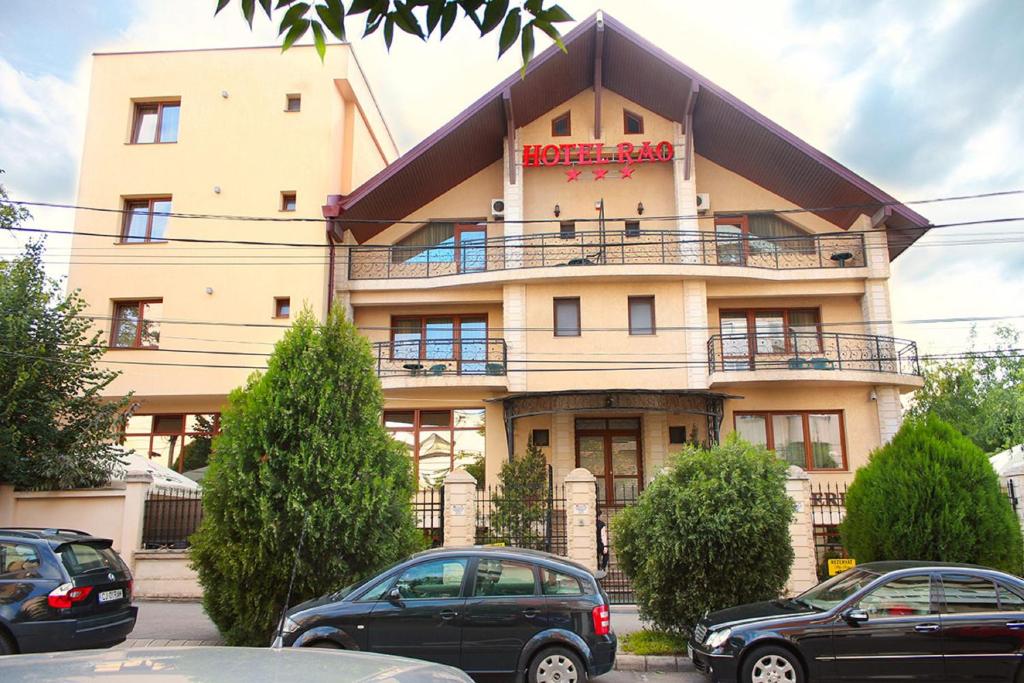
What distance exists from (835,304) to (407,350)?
40.7 ft

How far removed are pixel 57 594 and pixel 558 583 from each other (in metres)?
5.70

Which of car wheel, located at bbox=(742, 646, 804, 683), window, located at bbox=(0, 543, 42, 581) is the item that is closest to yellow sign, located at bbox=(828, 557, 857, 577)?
car wheel, located at bbox=(742, 646, 804, 683)

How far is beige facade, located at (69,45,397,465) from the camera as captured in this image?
2119 centimetres

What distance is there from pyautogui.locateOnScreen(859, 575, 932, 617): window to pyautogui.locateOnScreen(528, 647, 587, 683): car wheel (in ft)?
10.4

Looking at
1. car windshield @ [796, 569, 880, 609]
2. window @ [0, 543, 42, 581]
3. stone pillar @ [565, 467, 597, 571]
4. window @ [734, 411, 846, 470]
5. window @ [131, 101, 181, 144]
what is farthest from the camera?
window @ [131, 101, 181, 144]

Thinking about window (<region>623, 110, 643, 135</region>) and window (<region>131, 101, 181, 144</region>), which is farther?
window (<region>623, 110, 643, 135</region>)

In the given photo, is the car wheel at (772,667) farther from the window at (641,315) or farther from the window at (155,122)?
the window at (155,122)

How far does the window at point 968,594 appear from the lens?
8344 millimetres

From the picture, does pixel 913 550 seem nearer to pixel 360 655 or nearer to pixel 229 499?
pixel 229 499

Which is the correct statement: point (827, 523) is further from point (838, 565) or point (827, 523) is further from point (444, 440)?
point (444, 440)

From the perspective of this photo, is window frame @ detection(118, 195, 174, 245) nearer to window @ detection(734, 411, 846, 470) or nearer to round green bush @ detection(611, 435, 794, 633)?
window @ detection(734, 411, 846, 470)

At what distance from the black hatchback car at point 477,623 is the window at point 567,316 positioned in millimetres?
13457

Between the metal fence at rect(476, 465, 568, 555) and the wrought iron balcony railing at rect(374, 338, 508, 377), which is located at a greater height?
the wrought iron balcony railing at rect(374, 338, 508, 377)

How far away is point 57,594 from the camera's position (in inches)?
346
